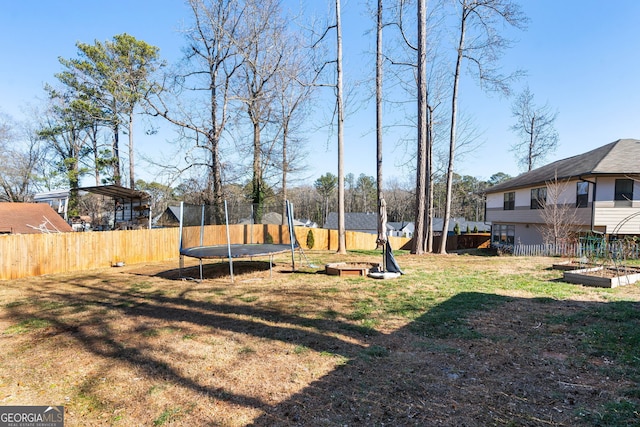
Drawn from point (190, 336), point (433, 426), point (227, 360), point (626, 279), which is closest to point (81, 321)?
point (190, 336)

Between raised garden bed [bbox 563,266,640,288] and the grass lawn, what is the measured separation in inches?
14.2

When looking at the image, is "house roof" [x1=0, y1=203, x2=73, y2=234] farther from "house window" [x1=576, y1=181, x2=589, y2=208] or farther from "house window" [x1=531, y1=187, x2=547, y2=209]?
"house window" [x1=531, y1=187, x2=547, y2=209]

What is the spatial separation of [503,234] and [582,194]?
778 centimetres

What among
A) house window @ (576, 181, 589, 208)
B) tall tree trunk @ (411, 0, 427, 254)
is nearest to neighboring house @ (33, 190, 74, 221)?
tall tree trunk @ (411, 0, 427, 254)

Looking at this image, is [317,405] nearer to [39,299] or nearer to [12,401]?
[12,401]

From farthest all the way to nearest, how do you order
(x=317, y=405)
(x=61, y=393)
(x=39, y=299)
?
(x=39, y=299) < (x=61, y=393) < (x=317, y=405)

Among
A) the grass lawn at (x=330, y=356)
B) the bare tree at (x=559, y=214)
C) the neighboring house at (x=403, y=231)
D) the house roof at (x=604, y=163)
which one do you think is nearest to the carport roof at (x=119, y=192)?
the grass lawn at (x=330, y=356)

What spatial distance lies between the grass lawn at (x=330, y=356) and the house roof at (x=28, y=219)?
6.61m

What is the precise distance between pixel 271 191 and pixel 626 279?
1883cm

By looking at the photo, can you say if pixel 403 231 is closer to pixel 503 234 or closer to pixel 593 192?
pixel 503 234

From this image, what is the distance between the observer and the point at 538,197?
749 inches

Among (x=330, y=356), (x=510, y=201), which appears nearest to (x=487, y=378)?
(x=330, y=356)

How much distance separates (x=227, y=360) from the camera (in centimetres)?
354

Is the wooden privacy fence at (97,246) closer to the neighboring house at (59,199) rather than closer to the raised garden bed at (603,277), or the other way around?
the raised garden bed at (603,277)
